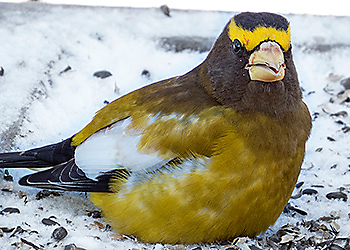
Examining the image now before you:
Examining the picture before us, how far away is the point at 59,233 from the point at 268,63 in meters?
1.42

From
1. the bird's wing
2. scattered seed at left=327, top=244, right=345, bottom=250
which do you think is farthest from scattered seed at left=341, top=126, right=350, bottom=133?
the bird's wing

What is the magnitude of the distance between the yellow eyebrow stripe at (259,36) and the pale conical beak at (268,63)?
33 mm

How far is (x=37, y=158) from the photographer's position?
3.67m

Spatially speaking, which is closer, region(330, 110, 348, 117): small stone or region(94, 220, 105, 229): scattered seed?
region(94, 220, 105, 229): scattered seed

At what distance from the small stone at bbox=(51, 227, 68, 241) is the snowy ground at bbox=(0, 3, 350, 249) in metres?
0.03

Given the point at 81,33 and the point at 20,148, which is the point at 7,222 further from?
the point at 81,33

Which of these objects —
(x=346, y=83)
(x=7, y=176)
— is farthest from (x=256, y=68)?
(x=346, y=83)

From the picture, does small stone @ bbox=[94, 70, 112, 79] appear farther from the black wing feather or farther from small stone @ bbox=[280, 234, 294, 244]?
small stone @ bbox=[280, 234, 294, 244]

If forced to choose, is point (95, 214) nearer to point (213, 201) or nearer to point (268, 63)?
point (213, 201)

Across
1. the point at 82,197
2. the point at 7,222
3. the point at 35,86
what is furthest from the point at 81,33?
the point at 7,222

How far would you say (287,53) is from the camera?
3.31 meters

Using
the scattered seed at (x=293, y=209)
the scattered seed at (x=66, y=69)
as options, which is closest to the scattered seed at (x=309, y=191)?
the scattered seed at (x=293, y=209)

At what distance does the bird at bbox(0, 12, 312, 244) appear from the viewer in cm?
318

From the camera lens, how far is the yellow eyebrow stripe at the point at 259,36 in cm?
316
